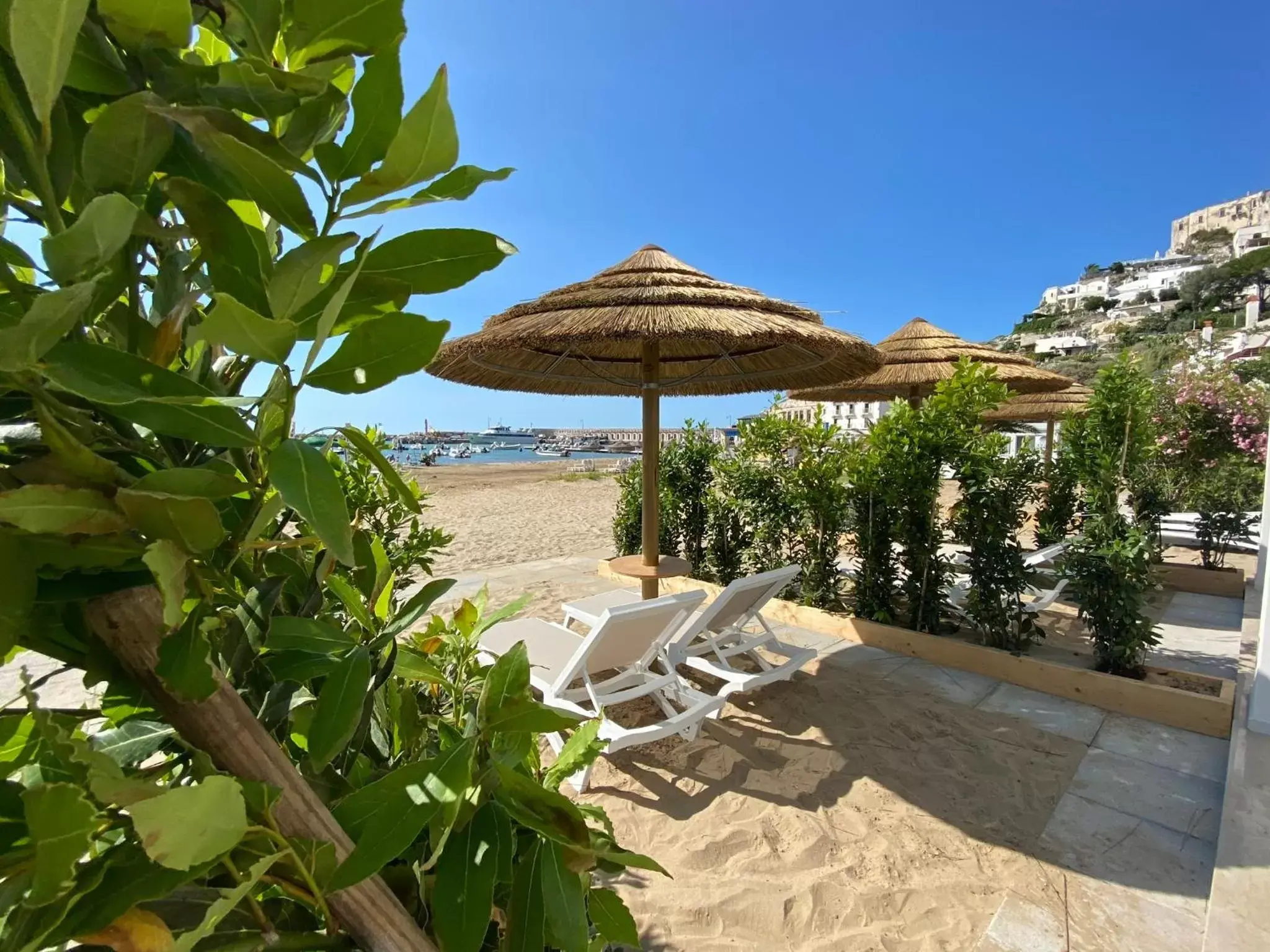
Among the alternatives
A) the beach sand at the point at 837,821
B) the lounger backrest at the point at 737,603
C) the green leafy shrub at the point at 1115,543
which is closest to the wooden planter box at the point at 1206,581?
the green leafy shrub at the point at 1115,543

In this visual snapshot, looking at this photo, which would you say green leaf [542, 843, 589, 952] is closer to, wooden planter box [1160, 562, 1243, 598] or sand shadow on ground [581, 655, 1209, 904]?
sand shadow on ground [581, 655, 1209, 904]

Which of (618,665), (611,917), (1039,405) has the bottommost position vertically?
(618,665)

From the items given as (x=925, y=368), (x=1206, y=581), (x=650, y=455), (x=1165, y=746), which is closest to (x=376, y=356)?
(x=650, y=455)

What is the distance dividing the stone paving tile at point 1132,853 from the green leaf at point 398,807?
318 cm

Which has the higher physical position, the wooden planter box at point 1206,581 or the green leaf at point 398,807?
the green leaf at point 398,807

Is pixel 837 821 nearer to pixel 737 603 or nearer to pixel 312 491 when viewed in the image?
pixel 737 603

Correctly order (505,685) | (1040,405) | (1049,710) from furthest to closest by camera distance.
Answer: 1. (1040,405)
2. (1049,710)
3. (505,685)

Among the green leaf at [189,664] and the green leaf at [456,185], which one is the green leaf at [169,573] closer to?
the green leaf at [189,664]

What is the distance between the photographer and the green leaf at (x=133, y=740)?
0.47 m

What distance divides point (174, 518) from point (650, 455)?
15.2 ft

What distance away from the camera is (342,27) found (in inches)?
15.2

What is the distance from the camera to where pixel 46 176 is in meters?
0.33

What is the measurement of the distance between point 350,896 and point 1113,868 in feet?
10.8

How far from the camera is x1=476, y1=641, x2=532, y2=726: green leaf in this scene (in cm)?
61
